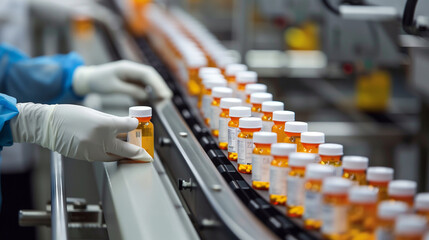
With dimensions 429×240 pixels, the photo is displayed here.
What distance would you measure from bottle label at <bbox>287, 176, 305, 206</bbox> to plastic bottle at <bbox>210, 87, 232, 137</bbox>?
2.12 feet

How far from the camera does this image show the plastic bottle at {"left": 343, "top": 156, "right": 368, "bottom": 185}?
127 centimetres

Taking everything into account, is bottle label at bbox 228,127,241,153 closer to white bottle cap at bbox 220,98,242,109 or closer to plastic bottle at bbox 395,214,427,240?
white bottle cap at bbox 220,98,242,109

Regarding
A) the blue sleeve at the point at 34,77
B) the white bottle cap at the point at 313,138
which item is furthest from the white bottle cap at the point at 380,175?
the blue sleeve at the point at 34,77

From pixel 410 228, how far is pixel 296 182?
1.04 ft

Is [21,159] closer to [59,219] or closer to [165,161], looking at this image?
[165,161]

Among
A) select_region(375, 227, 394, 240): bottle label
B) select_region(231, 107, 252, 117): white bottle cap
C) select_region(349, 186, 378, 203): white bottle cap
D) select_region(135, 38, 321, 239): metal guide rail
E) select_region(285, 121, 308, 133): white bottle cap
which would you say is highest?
select_region(231, 107, 252, 117): white bottle cap

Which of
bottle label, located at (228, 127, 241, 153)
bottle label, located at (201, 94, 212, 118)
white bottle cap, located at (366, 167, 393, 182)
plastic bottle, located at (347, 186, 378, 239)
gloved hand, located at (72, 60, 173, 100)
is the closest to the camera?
plastic bottle, located at (347, 186, 378, 239)

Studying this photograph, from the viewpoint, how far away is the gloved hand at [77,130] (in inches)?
65.0

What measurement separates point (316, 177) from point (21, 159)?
3703mm

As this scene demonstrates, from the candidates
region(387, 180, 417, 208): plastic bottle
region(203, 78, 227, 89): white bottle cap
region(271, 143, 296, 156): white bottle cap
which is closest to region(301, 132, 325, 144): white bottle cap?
region(271, 143, 296, 156): white bottle cap

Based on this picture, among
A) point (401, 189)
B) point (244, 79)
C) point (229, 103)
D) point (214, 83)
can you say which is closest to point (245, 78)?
point (244, 79)

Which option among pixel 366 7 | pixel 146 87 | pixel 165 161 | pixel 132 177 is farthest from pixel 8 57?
pixel 366 7

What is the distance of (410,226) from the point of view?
39.4 inches

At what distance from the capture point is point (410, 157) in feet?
13.9
